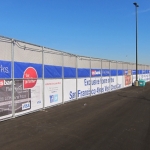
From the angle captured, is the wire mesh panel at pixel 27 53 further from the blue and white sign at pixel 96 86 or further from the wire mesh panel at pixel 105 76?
the wire mesh panel at pixel 105 76

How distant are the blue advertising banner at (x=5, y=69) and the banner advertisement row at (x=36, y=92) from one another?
0.22 metres

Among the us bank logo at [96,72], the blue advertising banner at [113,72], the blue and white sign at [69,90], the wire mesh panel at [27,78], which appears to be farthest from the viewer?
the blue advertising banner at [113,72]

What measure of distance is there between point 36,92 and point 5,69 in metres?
2.66

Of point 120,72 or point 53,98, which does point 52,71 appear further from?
point 120,72

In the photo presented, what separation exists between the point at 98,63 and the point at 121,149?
656 inches

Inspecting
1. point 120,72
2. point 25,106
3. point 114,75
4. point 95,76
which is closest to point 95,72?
point 95,76

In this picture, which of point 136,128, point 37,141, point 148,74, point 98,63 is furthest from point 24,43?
point 148,74

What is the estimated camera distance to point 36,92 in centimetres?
1184

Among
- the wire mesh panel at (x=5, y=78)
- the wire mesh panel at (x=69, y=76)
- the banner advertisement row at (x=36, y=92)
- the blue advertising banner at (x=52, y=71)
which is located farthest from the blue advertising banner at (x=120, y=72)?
the wire mesh panel at (x=5, y=78)

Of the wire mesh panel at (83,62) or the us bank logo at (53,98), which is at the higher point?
the wire mesh panel at (83,62)

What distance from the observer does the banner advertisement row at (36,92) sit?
9734 millimetres

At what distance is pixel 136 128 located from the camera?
26.1 feet

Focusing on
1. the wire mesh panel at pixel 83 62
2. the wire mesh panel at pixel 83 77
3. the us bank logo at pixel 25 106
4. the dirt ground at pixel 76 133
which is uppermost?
the wire mesh panel at pixel 83 62

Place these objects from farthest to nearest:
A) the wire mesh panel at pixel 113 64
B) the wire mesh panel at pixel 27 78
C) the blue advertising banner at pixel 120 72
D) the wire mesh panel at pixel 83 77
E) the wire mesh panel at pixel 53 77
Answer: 1. the blue advertising banner at pixel 120 72
2. the wire mesh panel at pixel 113 64
3. the wire mesh panel at pixel 83 77
4. the wire mesh panel at pixel 53 77
5. the wire mesh panel at pixel 27 78
